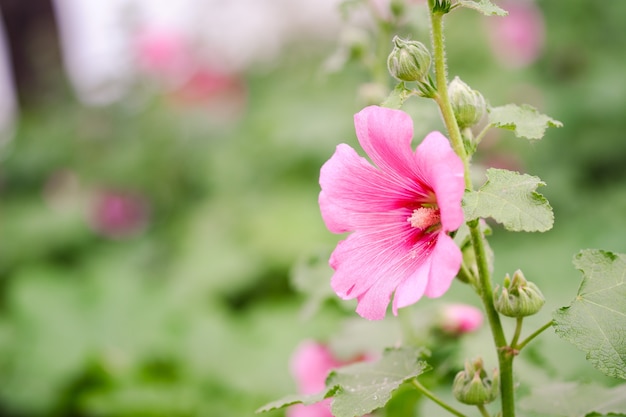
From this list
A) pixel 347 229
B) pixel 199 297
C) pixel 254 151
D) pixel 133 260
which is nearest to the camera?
pixel 347 229

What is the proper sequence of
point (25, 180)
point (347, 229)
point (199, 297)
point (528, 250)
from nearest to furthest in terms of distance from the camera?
point (347, 229)
point (528, 250)
point (199, 297)
point (25, 180)

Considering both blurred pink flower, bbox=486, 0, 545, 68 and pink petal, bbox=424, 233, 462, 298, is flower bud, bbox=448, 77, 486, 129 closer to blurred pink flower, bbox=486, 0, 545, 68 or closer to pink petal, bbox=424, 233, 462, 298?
pink petal, bbox=424, 233, 462, 298

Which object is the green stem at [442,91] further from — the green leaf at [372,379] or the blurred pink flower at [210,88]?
the blurred pink flower at [210,88]

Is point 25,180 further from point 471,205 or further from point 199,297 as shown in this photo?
point 471,205

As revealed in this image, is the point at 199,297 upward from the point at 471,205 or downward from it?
upward

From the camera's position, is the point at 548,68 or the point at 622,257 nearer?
the point at 622,257

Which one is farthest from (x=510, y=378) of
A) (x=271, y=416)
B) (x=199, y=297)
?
(x=199, y=297)

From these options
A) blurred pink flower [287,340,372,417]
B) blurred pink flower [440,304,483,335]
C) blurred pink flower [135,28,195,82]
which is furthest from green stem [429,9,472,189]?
blurred pink flower [135,28,195,82]
